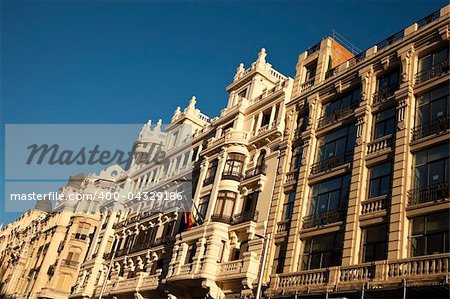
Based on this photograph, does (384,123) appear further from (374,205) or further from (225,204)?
(225,204)

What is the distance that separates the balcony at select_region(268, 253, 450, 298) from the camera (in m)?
18.8

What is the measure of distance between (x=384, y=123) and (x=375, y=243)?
6934 mm

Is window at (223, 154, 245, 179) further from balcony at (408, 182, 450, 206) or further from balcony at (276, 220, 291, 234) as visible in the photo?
balcony at (408, 182, 450, 206)


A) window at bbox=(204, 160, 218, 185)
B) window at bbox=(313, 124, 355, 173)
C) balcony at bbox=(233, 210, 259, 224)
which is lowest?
balcony at bbox=(233, 210, 259, 224)

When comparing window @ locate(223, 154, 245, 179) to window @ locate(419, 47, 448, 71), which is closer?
window @ locate(419, 47, 448, 71)

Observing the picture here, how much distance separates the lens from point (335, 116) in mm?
29688

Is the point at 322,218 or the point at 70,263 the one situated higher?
the point at 70,263

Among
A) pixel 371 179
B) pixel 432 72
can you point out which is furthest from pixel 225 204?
pixel 432 72

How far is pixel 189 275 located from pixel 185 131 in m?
21.9

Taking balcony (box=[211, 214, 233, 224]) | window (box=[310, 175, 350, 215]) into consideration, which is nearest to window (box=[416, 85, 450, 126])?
window (box=[310, 175, 350, 215])

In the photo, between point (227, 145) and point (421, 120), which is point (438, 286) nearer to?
point (421, 120)

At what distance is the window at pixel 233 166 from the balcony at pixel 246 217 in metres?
3.57

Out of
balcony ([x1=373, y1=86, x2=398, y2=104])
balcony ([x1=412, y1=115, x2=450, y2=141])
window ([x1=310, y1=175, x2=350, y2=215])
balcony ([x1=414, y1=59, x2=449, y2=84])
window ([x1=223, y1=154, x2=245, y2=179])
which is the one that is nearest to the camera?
balcony ([x1=412, y1=115, x2=450, y2=141])

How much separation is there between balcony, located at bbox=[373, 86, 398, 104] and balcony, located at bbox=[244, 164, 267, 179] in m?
9.61
